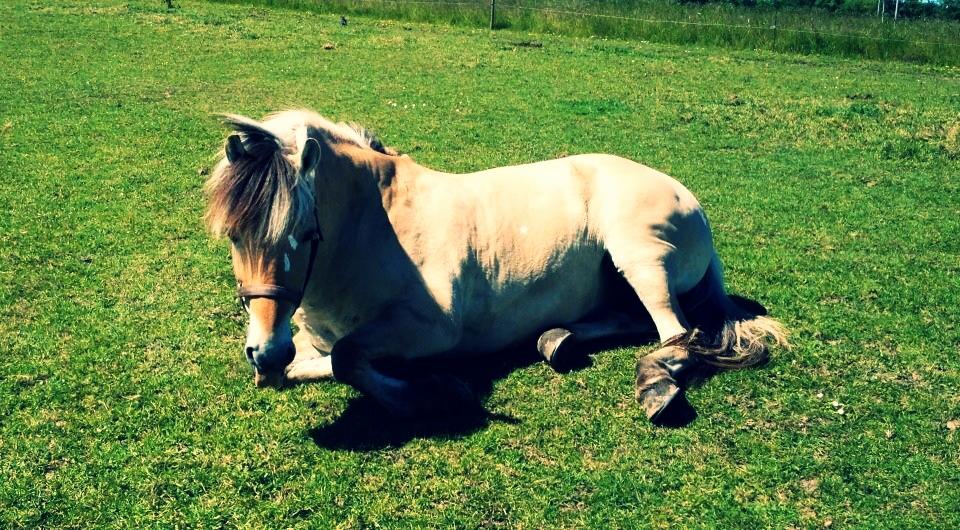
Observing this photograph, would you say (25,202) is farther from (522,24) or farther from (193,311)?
(522,24)

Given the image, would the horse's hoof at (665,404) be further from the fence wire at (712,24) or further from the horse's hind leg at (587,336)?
the fence wire at (712,24)

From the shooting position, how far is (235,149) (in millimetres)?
4172

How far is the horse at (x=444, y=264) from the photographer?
13.6ft

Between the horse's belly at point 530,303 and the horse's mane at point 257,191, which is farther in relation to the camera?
the horse's belly at point 530,303

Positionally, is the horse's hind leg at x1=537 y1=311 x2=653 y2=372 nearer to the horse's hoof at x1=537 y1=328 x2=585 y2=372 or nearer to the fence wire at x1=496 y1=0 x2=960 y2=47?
the horse's hoof at x1=537 y1=328 x2=585 y2=372

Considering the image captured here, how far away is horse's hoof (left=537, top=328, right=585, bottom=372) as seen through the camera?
5.16 metres

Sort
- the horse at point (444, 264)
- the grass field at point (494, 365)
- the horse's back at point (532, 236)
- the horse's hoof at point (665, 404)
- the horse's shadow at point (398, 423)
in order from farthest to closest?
the horse's back at point (532, 236) → the horse's hoof at point (665, 404) → the horse's shadow at point (398, 423) → the horse at point (444, 264) → the grass field at point (494, 365)

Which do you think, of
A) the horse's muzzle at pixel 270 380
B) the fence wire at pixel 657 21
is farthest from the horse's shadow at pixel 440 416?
the fence wire at pixel 657 21

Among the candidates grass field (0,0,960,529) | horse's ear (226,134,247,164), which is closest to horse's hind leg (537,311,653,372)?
grass field (0,0,960,529)

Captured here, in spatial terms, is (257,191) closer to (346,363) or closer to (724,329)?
(346,363)

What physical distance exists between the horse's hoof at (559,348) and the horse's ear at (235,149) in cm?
204

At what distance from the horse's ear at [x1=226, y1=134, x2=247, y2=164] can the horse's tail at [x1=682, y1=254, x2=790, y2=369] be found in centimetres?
263

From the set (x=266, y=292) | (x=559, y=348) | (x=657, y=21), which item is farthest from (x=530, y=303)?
(x=657, y=21)

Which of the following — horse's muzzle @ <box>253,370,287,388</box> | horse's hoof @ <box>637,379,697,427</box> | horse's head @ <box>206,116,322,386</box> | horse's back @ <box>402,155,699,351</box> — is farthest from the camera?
horse's back @ <box>402,155,699,351</box>
